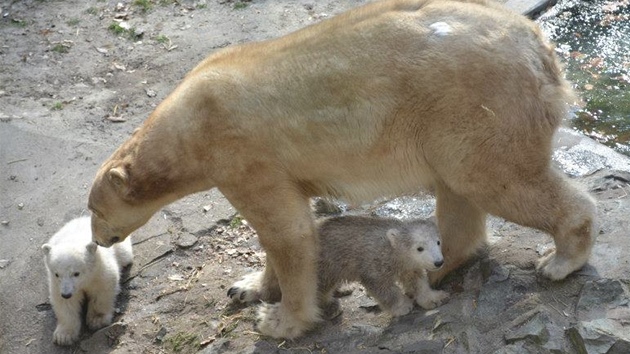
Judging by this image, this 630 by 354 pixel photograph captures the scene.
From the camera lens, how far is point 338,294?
6.88 metres

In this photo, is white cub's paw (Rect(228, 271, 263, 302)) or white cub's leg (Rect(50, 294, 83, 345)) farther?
white cub's leg (Rect(50, 294, 83, 345))

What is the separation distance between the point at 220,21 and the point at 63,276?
5736 millimetres

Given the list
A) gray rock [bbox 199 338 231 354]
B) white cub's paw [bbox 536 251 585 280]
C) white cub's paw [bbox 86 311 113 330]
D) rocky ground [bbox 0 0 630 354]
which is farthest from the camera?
white cub's paw [bbox 86 311 113 330]

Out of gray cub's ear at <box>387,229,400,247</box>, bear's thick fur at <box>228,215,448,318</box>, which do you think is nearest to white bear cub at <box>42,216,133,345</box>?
bear's thick fur at <box>228,215,448,318</box>

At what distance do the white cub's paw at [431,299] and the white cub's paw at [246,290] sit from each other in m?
1.46

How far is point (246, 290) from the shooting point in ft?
23.0

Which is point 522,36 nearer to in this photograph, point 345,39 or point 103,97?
point 345,39

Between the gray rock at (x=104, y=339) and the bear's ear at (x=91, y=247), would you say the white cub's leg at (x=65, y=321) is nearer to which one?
the gray rock at (x=104, y=339)

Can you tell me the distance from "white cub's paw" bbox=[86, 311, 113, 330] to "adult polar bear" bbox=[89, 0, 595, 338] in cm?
138

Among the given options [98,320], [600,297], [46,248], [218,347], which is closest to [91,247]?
[46,248]

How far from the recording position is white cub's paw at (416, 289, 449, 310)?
6211 mm

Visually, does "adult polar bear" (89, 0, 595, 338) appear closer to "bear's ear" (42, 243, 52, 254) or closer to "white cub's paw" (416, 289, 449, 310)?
"white cub's paw" (416, 289, 449, 310)

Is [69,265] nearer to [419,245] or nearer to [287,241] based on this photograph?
[287,241]

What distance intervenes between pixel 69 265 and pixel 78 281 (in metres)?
0.18
